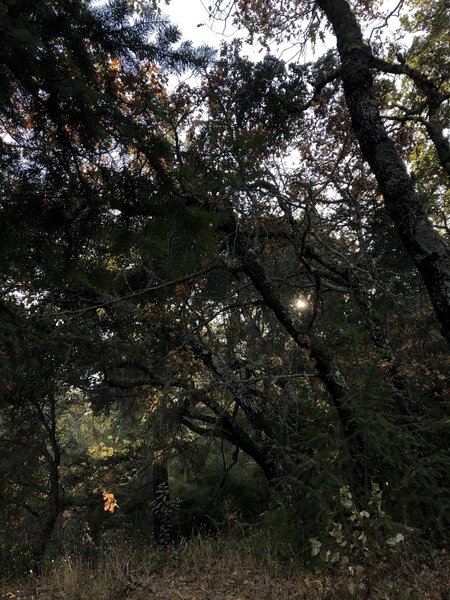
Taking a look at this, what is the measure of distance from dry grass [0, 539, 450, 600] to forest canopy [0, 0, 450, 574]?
1.07ft

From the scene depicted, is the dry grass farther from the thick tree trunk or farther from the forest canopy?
the thick tree trunk

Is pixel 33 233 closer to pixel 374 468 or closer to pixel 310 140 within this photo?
pixel 374 468

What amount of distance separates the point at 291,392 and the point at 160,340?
319 cm

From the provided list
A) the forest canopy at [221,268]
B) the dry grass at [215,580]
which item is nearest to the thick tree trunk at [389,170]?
the forest canopy at [221,268]

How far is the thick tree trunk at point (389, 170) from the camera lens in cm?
379

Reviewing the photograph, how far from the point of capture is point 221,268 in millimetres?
6637

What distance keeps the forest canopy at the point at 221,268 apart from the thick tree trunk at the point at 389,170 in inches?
0.8

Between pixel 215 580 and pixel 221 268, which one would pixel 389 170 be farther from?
pixel 215 580

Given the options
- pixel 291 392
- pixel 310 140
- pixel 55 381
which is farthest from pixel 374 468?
pixel 310 140

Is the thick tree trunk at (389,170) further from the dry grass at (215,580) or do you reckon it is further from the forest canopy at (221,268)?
the dry grass at (215,580)

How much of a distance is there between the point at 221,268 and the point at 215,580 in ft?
14.8

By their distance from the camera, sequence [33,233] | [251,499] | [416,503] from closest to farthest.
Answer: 1. [33,233]
2. [416,503]
3. [251,499]

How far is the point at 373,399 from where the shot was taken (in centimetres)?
505

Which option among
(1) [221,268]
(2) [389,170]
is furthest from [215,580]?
(2) [389,170]
